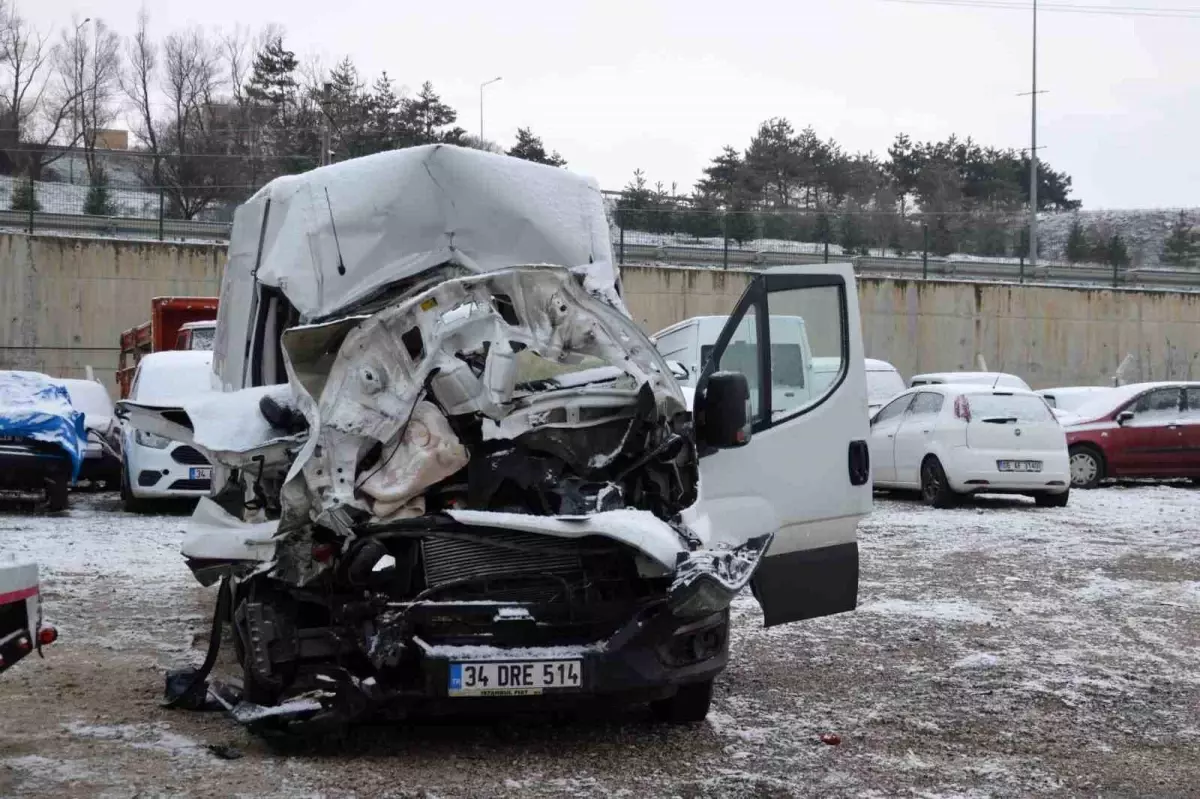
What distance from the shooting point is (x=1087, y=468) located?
741 inches

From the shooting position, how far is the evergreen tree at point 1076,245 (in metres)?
39.2

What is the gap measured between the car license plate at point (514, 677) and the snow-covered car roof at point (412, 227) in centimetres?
190

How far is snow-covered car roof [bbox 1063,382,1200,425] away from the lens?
61.9 ft

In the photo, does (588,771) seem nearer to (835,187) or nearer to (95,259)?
(95,259)

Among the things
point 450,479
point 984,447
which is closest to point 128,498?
point 984,447

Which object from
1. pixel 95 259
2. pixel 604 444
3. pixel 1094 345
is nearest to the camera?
pixel 604 444

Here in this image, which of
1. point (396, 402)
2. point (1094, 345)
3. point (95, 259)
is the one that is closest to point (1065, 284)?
point (1094, 345)

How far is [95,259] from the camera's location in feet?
90.7

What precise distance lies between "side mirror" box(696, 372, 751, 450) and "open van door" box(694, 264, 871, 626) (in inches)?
1.4

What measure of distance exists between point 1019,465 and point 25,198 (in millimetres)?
23483

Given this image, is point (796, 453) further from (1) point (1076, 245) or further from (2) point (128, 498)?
(1) point (1076, 245)

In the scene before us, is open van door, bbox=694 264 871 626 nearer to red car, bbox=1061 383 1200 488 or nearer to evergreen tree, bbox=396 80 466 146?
red car, bbox=1061 383 1200 488

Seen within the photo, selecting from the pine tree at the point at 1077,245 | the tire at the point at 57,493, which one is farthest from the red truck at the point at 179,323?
the pine tree at the point at 1077,245

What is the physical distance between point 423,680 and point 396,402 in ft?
3.64
